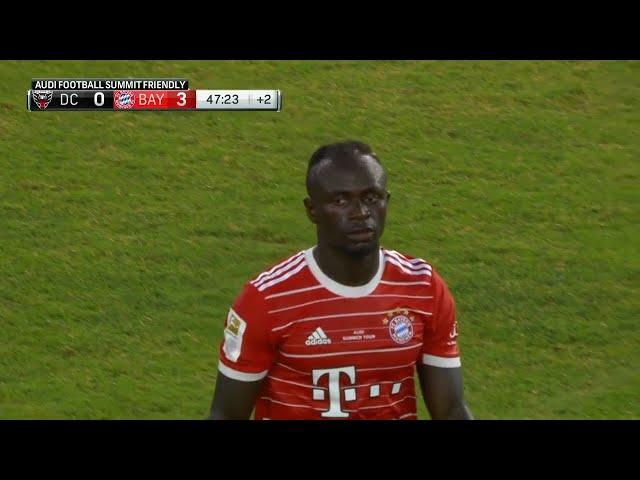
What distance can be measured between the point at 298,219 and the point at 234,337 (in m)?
6.09

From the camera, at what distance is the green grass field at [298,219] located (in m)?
10.8

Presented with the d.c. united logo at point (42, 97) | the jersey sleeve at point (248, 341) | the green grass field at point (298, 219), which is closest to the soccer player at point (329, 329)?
the jersey sleeve at point (248, 341)

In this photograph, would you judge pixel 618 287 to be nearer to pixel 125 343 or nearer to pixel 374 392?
pixel 125 343

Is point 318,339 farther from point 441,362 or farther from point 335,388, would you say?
point 441,362

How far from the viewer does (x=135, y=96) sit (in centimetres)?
1341

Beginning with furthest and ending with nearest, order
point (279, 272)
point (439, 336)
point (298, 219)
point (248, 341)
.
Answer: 1. point (298, 219)
2. point (439, 336)
3. point (279, 272)
4. point (248, 341)

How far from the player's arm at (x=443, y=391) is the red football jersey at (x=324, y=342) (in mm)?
139

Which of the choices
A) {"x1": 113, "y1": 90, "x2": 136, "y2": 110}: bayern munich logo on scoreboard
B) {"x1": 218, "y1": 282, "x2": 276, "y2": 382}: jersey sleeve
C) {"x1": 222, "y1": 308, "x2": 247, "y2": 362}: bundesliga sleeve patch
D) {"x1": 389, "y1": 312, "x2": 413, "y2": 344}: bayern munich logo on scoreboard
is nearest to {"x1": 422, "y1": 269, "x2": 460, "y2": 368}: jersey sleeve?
{"x1": 389, "y1": 312, "x2": 413, "y2": 344}: bayern munich logo on scoreboard

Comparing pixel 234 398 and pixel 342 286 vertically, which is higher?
pixel 342 286

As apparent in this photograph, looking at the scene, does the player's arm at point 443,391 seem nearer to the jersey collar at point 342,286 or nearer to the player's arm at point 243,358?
the jersey collar at point 342,286

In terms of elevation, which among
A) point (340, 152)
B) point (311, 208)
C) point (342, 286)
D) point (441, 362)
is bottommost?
point (441, 362)

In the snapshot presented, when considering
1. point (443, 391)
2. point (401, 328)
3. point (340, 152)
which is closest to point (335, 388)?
point (401, 328)

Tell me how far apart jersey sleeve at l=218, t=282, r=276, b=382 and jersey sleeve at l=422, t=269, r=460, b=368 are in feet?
2.24

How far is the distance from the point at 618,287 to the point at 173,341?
11.6 feet
